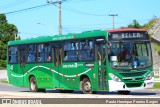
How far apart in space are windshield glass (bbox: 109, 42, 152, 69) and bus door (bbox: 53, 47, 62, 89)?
4.58 meters

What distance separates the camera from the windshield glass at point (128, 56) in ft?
79.3

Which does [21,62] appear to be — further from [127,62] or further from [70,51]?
[127,62]

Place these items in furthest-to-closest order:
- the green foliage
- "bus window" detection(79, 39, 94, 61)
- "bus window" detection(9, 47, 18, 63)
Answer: the green foliage → "bus window" detection(9, 47, 18, 63) → "bus window" detection(79, 39, 94, 61)

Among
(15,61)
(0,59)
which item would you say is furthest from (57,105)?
(0,59)

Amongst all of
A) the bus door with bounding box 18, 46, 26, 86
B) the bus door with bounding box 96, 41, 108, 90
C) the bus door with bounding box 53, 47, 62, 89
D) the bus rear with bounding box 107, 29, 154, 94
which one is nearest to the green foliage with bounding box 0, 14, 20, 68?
the bus door with bounding box 18, 46, 26, 86

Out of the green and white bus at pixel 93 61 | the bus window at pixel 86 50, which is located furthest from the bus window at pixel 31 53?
the bus window at pixel 86 50

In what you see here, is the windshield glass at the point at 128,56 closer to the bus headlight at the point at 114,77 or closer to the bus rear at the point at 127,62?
the bus rear at the point at 127,62

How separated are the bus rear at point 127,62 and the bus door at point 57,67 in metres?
4.53

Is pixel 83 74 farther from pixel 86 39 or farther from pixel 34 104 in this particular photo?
pixel 34 104

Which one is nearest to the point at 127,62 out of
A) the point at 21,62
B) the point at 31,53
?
the point at 31,53

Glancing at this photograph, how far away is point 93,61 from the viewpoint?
2528 cm

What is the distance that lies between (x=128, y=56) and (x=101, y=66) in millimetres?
1476

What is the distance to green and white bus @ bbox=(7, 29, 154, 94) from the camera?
24.2 meters

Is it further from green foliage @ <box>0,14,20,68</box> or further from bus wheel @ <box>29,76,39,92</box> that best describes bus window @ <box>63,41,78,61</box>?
green foliage @ <box>0,14,20,68</box>
